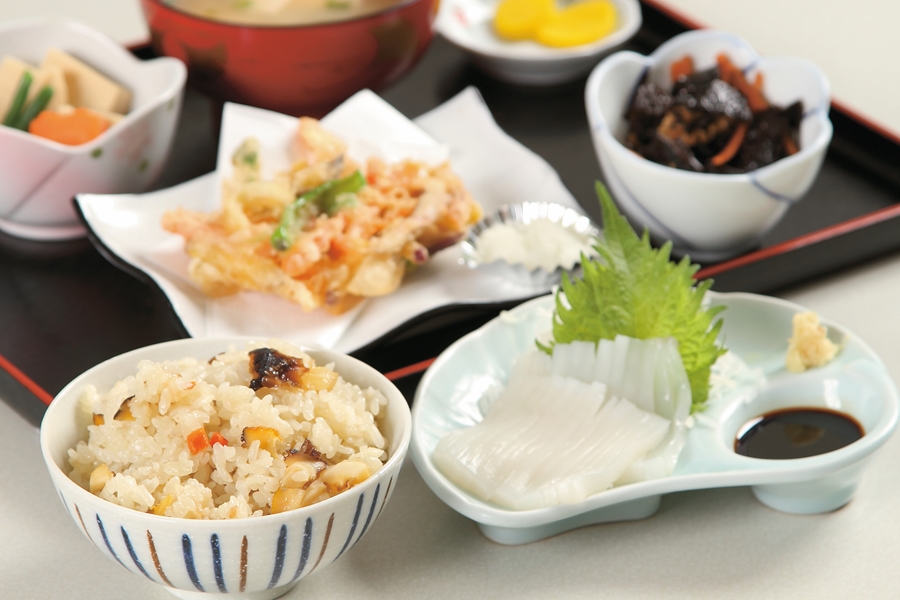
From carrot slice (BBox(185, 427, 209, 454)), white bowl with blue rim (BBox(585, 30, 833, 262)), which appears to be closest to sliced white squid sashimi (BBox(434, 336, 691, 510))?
carrot slice (BBox(185, 427, 209, 454))

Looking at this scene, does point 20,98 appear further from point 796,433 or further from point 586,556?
point 796,433

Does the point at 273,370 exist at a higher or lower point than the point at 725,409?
higher

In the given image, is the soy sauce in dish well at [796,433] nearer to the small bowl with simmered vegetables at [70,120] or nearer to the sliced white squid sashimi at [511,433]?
the sliced white squid sashimi at [511,433]

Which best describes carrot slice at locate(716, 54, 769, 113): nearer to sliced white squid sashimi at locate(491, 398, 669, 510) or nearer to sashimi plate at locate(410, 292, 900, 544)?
sashimi plate at locate(410, 292, 900, 544)

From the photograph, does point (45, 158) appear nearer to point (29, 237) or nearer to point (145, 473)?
point (29, 237)

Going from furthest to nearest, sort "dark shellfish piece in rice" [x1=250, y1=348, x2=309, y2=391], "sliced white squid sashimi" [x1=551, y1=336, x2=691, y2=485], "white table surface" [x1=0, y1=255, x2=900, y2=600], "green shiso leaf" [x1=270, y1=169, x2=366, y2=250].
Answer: "green shiso leaf" [x1=270, y1=169, x2=366, y2=250] → "sliced white squid sashimi" [x1=551, y1=336, x2=691, y2=485] → "white table surface" [x1=0, y1=255, x2=900, y2=600] → "dark shellfish piece in rice" [x1=250, y1=348, x2=309, y2=391]

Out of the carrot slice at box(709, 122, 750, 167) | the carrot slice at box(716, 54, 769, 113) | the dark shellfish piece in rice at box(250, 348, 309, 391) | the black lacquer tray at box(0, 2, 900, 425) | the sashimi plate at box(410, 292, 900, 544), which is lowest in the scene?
the black lacquer tray at box(0, 2, 900, 425)

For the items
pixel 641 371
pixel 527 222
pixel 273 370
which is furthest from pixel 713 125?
pixel 273 370
